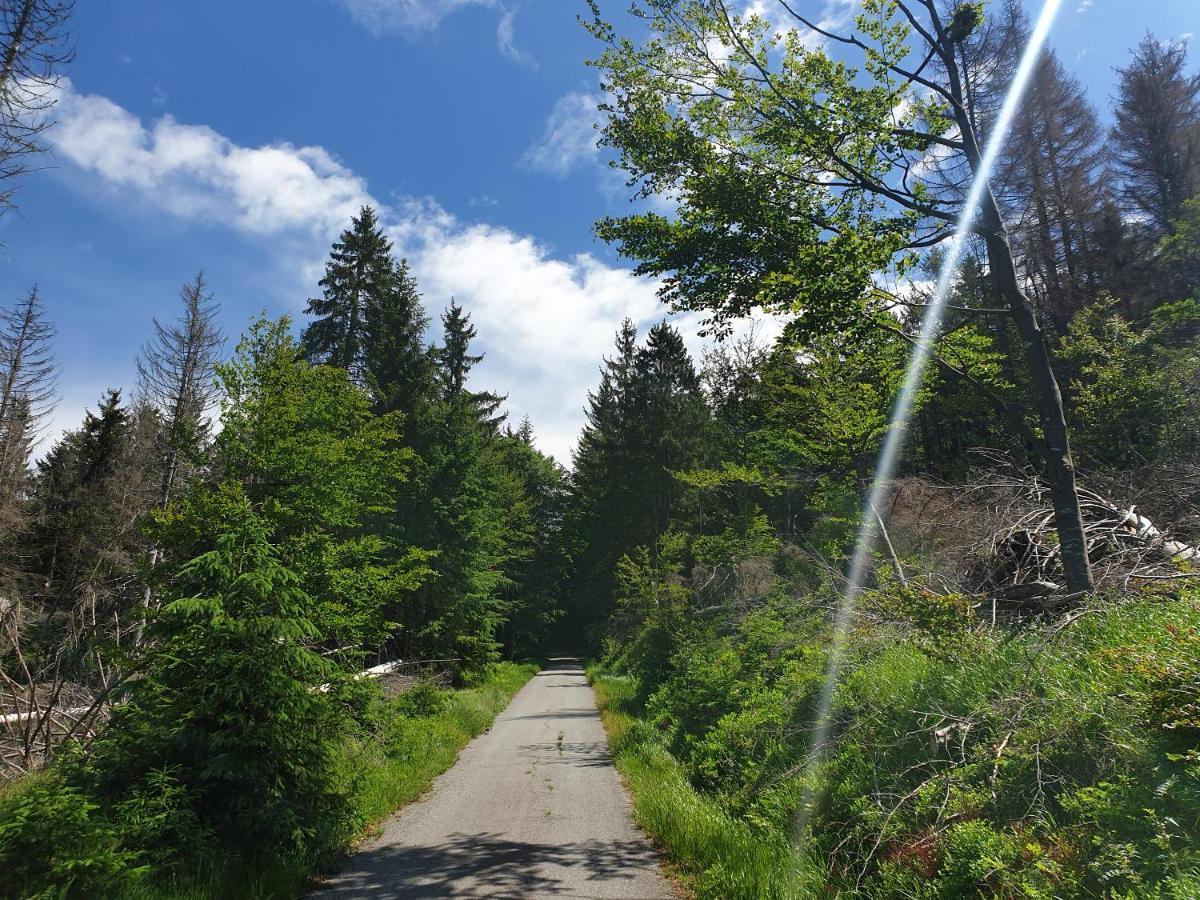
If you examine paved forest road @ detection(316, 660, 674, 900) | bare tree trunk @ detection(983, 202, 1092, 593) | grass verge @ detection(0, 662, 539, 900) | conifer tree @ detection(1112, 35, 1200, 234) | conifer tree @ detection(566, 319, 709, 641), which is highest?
conifer tree @ detection(1112, 35, 1200, 234)

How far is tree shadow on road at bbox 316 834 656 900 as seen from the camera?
5504 mm

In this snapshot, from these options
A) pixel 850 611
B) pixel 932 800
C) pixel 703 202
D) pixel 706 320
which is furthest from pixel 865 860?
pixel 703 202

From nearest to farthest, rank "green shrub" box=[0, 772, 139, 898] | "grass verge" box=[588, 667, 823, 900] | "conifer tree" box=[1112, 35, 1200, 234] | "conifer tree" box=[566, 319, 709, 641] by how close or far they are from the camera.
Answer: "green shrub" box=[0, 772, 139, 898] → "grass verge" box=[588, 667, 823, 900] → "conifer tree" box=[1112, 35, 1200, 234] → "conifer tree" box=[566, 319, 709, 641]

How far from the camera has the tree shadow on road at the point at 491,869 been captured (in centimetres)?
550

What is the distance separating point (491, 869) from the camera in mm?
6074

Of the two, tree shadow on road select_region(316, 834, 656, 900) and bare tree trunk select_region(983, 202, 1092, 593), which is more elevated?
bare tree trunk select_region(983, 202, 1092, 593)

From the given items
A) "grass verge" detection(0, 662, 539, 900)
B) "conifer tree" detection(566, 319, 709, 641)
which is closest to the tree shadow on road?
"grass verge" detection(0, 662, 539, 900)

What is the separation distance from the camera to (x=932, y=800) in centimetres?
457

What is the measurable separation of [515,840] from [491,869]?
103cm

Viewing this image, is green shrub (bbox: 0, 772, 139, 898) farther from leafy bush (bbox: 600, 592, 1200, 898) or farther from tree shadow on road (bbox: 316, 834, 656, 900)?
leafy bush (bbox: 600, 592, 1200, 898)

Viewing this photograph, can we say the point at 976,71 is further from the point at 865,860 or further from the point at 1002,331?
the point at 865,860

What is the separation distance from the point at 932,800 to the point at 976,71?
24.7m

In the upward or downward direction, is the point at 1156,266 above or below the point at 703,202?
above

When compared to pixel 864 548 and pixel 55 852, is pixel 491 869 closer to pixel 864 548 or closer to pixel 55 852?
pixel 55 852
